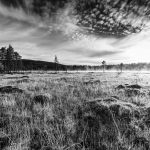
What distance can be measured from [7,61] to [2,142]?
7106cm

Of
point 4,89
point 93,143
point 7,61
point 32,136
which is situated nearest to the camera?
point 93,143

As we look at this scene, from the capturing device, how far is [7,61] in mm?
66812

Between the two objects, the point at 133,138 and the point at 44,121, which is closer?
the point at 133,138

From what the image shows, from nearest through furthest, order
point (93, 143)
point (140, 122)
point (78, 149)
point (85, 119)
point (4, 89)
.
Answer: point (78, 149) → point (93, 143) → point (140, 122) → point (85, 119) → point (4, 89)

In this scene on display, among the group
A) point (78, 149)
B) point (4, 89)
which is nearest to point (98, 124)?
point (78, 149)

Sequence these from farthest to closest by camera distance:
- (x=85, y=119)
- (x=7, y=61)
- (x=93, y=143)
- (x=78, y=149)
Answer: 1. (x=7, y=61)
2. (x=85, y=119)
3. (x=93, y=143)
4. (x=78, y=149)

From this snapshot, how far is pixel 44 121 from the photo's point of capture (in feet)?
12.4

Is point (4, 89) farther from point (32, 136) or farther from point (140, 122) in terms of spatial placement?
point (140, 122)

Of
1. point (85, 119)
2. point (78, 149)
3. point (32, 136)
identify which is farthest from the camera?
point (85, 119)

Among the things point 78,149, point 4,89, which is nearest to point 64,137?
point 78,149

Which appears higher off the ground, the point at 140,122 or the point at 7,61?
the point at 7,61

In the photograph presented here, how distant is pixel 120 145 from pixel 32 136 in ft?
5.88

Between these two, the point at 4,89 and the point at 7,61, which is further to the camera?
the point at 7,61

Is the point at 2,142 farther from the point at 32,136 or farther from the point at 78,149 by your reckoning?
the point at 78,149
